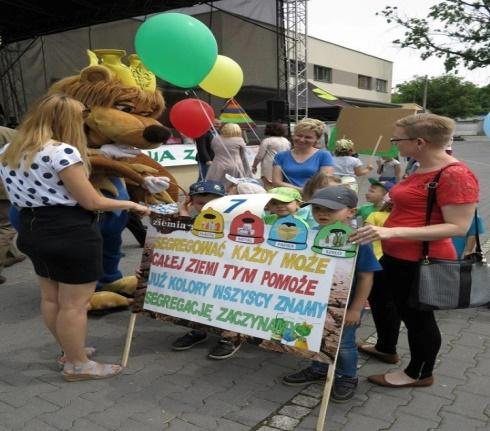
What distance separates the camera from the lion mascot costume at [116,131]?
12.3 ft

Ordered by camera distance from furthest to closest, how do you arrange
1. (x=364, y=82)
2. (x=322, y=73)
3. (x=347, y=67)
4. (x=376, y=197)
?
(x=364, y=82) → (x=347, y=67) → (x=322, y=73) → (x=376, y=197)

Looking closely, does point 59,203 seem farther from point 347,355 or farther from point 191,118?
point 191,118

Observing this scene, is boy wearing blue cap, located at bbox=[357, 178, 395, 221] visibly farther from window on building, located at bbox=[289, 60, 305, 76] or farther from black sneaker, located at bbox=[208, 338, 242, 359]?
window on building, located at bbox=[289, 60, 305, 76]

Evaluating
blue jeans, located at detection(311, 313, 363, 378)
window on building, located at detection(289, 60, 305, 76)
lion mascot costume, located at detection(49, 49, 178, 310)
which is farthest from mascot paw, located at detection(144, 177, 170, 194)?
window on building, located at detection(289, 60, 305, 76)

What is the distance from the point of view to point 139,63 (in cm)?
439

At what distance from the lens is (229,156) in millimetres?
6879

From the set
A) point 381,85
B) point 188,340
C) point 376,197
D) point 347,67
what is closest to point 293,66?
point 376,197

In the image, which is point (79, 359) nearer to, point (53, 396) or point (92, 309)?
point (53, 396)

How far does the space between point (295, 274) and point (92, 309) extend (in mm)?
2137

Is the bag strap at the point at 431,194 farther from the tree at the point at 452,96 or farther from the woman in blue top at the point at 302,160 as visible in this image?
the tree at the point at 452,96

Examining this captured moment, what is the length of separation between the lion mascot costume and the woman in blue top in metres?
1.06

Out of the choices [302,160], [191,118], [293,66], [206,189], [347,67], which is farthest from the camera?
[347,67]

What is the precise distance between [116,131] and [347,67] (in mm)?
40694

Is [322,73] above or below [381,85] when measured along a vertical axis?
below
